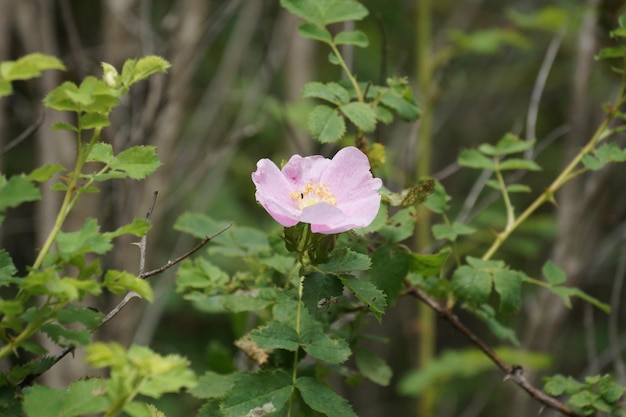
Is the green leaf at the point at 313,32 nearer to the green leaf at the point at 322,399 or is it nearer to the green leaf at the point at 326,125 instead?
the green leaf at the point at 326,125

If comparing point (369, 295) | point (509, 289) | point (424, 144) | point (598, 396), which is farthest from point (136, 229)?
point (424, 144)

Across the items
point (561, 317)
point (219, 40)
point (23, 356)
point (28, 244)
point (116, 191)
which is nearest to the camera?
point (116, 191)

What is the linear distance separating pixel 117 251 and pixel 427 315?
1.19 m

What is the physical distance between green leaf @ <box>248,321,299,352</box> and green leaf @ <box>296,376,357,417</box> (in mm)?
52

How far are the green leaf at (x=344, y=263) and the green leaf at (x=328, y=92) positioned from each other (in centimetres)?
31

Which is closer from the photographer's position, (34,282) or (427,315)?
(34,282)

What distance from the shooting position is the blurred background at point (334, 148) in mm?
2195

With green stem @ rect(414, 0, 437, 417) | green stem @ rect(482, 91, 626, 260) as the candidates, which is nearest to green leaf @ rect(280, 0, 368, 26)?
Result: green stem @ rect(482, 91, 626, 260)

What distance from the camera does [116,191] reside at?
7.07 feet

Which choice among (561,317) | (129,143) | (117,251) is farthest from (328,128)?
(561,317)

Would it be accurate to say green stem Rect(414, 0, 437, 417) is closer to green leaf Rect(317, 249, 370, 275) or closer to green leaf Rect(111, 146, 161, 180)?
green leaf Rect(317, 249, 370, 275)

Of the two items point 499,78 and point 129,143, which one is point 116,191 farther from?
point 499,78

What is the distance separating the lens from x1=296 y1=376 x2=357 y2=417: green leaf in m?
0.94

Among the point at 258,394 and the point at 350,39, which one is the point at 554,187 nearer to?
the point at 350,39
